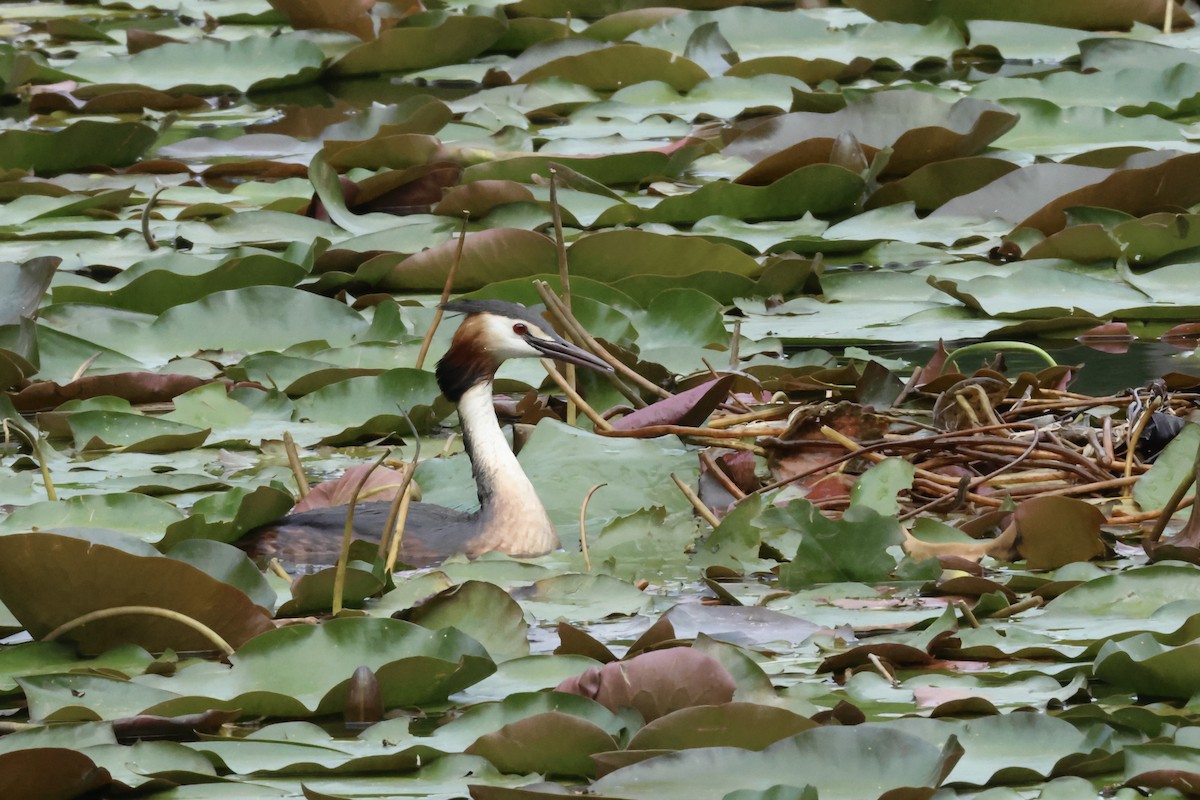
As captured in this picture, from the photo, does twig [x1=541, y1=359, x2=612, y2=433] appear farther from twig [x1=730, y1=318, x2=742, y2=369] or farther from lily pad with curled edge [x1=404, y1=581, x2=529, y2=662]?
lily pad with curled edge [x1=404, y1=581, x2=529, y2=662]

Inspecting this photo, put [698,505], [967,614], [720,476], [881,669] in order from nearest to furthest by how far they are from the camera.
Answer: [881,669] < [967,614] < [698,505] < [720,476]

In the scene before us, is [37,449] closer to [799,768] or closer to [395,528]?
[395,528]

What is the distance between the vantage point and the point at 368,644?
3.52 meters

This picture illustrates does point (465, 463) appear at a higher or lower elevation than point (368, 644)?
lower

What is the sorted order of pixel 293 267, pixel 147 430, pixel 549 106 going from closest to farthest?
pixel 147 430, pixel 293 267, pixel 549 106

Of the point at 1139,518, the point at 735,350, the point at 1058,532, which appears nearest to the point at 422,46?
the point at 735,350

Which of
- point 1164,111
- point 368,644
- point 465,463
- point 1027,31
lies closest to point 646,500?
point 465,463

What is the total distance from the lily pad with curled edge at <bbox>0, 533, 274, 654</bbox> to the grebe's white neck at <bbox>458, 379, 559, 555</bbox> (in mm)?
1162

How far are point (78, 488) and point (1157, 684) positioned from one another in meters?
2.88

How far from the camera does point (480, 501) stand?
495 centimetres

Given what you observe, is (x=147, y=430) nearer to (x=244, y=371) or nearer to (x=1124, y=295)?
(x=244, y=371)

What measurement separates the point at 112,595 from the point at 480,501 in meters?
1.41

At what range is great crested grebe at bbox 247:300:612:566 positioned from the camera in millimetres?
4762

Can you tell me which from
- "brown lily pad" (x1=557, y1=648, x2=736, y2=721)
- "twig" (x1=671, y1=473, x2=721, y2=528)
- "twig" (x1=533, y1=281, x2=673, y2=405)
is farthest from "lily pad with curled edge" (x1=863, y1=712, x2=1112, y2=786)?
"twig" (x1=533, y1=281, x2=673, y2=405)
